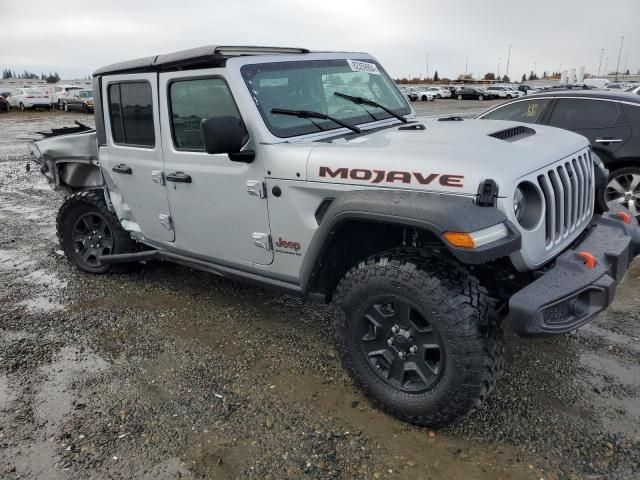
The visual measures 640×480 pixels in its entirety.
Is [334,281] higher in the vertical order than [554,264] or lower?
lower

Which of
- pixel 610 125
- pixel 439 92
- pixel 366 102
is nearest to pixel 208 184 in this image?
pixel 366 102

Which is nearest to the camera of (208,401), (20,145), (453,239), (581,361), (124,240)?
(453,239)

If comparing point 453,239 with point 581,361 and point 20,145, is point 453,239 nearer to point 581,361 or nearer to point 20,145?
point 581,361

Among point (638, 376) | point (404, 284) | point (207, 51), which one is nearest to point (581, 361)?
point (638, 376)

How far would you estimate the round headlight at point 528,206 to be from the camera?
264 centimetres

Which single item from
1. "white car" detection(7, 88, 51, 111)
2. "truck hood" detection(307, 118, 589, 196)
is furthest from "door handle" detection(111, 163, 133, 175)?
"white car" detection(7, 88, 51, 111)

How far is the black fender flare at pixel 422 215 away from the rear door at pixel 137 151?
171 cm

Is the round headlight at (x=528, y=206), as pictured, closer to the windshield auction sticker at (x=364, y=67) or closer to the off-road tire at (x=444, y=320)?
the off-road tire at (x=444, y=320)

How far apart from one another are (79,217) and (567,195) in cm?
438

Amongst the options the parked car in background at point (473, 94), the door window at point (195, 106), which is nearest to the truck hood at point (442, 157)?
the door window at point (195, 106)

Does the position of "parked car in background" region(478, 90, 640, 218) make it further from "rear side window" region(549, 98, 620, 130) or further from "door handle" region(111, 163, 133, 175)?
"door handle" region(111, 163, 133, 175)

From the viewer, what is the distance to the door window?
11.3ft

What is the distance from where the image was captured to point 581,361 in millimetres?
3537

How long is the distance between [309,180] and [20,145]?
54.7 ft
